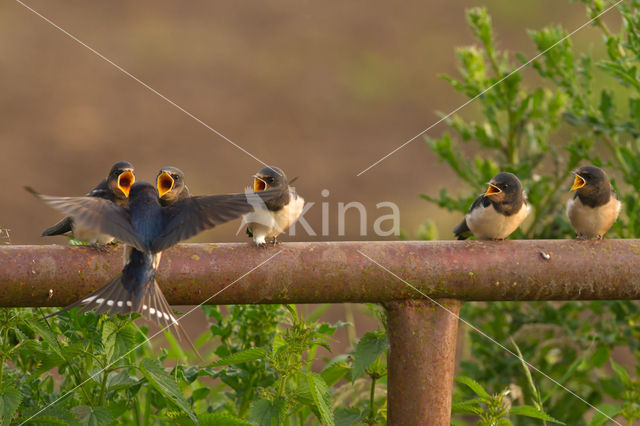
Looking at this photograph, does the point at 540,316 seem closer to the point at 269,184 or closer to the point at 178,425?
the point at 269,184

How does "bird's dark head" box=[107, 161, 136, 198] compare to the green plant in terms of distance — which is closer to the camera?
"bird's dark head" box=[107, 161, 136, 198]

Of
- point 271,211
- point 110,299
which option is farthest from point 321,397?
point 271,211

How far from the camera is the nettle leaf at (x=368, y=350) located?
1.71 meters

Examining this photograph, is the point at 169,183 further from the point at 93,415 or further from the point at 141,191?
the point at 93,415

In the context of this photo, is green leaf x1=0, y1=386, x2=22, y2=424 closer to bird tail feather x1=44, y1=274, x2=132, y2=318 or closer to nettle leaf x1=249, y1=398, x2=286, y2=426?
bird tail feather x1=44, y1=274, x2=132, y2=318

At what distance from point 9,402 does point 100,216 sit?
1.48 ft

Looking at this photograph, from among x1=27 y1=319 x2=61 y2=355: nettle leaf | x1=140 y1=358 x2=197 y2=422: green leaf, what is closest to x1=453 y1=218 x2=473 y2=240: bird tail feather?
x1=140 y1=358 x2=197 y2=422: green leaf

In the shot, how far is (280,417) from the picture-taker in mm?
1697

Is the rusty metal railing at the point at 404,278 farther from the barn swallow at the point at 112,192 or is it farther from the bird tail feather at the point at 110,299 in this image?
the barn swallow at the point at 112,192

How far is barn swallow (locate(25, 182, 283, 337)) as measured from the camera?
164cm

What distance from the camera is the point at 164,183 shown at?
2.37 m

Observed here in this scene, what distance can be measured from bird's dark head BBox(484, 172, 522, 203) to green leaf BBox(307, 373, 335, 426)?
109cm

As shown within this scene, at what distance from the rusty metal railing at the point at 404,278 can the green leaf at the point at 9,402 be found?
0.71 ft

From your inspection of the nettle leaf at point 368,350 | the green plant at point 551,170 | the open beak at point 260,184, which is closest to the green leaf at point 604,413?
the nettle leaf at point 368,350
